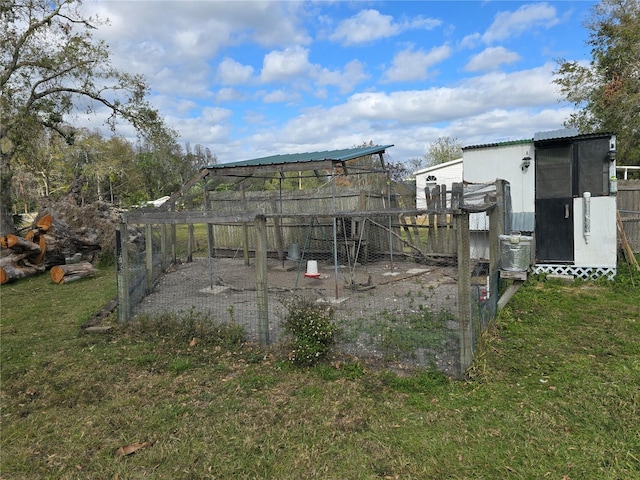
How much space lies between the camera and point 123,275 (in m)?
6.45

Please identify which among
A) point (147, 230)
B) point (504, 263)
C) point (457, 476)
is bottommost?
point (457, 476)

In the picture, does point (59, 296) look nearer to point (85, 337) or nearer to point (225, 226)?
point (85, 337)

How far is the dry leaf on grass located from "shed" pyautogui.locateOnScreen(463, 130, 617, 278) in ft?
25.5

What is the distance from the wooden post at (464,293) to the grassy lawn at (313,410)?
0.60 feet

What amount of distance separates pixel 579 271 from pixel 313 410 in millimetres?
7172

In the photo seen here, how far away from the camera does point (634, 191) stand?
1029cm

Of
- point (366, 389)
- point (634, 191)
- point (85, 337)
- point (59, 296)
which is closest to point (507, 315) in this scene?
point (366, 389)

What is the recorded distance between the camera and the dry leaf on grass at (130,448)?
122 inches

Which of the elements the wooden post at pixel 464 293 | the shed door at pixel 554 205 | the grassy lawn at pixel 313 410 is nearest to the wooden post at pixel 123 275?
the grassy lawn at pixel 313 410

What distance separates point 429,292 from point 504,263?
2766 millimetres

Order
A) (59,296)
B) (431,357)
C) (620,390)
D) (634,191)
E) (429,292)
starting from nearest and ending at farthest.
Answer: (620,390)
(431,357)
(429,292)
(59,296)
(634,191)

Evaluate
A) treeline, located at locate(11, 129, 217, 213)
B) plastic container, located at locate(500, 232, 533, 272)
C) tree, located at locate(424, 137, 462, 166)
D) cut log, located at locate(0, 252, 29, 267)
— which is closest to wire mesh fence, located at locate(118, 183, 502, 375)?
plastic container, located at locate(500, 232, 533, 272)

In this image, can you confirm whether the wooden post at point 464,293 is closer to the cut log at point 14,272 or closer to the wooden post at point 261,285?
the wooden post at point 261,285

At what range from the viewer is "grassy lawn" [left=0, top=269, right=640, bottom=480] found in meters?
2.87
